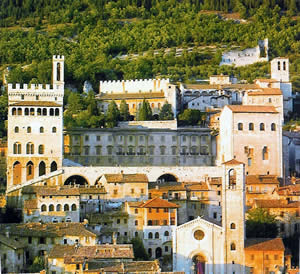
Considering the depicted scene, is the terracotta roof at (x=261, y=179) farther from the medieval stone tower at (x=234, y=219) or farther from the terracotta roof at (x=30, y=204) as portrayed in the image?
the terracotta roof at (x=30, y=204)

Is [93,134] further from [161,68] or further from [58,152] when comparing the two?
[161,68]

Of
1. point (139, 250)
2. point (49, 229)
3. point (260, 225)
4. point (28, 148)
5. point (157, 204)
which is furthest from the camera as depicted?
point (28, 148)

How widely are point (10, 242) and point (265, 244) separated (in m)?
14.1

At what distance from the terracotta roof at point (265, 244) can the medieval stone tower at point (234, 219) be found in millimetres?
560

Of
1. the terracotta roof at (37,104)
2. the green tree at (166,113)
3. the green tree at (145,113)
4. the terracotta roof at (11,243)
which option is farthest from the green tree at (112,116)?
the terracotta roof at (11,243)

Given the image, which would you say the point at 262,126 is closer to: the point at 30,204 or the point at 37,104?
the point at 37,104

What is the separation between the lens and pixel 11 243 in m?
49.8

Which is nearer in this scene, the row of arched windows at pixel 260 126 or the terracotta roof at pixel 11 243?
the terracotta roof at pixel 11 243

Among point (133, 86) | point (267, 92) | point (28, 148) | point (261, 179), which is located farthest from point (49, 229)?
point (133, 86)

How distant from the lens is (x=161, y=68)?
10094 centimetres

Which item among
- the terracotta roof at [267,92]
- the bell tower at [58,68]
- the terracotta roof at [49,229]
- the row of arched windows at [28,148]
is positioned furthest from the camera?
the terracotta roof at [267,92]

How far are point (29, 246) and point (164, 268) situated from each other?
304 inches

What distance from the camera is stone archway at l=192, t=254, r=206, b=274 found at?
50938 millimetres

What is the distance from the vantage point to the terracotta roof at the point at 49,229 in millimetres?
51469
